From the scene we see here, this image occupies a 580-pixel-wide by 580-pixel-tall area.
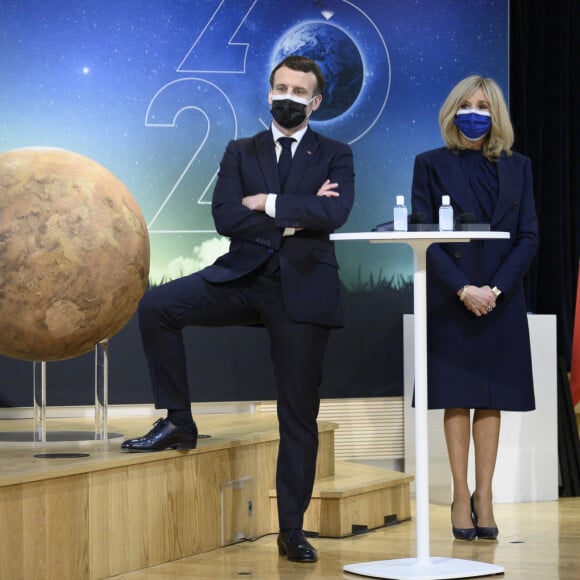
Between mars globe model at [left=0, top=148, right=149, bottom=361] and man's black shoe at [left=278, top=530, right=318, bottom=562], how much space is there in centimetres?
108

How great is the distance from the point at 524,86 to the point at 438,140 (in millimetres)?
764

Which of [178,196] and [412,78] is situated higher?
[412,78]

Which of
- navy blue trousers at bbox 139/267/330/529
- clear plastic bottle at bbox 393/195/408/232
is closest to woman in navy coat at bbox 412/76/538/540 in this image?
navy blue trousers at bbox 139/267/330/529

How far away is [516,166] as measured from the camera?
5.14m

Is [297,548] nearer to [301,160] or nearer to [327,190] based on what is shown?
[327,190]

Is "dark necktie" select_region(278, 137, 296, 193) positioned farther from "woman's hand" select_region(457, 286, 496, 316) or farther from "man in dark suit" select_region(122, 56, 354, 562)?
"woman's hand" select_region(457, 286, 496, 316)

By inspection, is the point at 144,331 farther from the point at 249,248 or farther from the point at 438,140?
the point at 438,140

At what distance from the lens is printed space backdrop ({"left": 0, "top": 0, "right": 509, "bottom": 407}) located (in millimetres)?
6352

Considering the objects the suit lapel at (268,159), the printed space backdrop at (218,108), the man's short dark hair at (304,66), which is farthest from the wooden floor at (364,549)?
the man's short dark hair at (304,66)

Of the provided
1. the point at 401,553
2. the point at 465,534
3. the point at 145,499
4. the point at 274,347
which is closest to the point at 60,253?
the point at 274,347

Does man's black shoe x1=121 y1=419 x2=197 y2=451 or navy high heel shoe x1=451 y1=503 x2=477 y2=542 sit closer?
man's black shoe x1=121 y1=419 x2=197 y2=451

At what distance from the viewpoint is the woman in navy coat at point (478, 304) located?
4980 millimetres

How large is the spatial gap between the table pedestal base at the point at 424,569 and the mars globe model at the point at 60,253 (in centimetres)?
137

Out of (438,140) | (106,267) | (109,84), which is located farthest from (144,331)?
(438,140)
